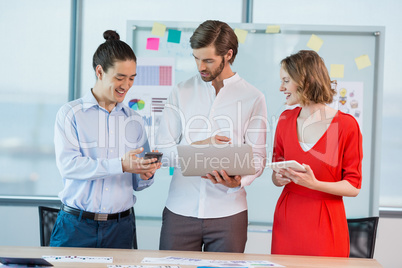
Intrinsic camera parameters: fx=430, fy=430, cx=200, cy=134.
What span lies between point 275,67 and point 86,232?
6.37 feet

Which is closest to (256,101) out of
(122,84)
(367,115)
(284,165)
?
(284,165)

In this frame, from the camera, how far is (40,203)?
348 centimetres

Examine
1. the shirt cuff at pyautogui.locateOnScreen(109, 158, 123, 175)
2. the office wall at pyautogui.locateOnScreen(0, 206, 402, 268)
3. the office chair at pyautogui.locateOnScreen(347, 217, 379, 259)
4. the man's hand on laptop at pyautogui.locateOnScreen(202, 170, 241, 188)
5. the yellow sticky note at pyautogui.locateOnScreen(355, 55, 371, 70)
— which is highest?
the yellow sticky note at pyautogui.locateOnScreen(355, 55, 371, 70)

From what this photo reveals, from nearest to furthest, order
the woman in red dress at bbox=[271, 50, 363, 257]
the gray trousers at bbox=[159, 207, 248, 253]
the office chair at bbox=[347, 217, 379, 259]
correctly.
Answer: the woman in red dress at bbox=[271, 50, 363, 257]
the gray trousers at bbox=[159, 207, 248, 253]
the office chair at bbox=[347, 217, 379, 259]

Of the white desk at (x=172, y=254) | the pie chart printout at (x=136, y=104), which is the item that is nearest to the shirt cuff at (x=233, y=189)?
the white desk at (x=172, y=254)

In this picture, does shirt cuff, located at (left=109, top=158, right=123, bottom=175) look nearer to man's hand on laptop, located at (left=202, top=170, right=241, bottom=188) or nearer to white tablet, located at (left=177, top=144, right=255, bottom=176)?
white tablet, located at (left=177, top=144, right=255, bottom=176)

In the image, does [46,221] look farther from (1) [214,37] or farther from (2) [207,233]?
(1) [214,37]

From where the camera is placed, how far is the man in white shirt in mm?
2008

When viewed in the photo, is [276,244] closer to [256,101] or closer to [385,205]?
[256,101]

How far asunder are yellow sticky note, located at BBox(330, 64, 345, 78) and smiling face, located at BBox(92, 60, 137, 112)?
1.72 m

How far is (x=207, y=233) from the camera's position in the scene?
79.5 inches

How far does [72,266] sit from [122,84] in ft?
2.91

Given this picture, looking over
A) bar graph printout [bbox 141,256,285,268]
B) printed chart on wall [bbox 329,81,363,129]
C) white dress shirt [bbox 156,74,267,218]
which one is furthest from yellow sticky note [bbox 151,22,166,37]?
bar graph printout [bbox 141,256,285,268]

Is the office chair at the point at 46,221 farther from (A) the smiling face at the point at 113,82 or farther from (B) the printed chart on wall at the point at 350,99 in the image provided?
(B) the printed chart on wall at the point at 350,99
